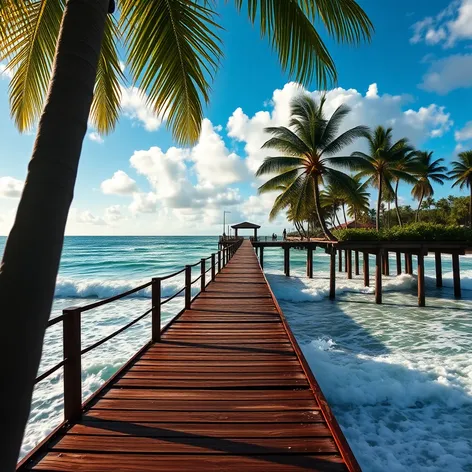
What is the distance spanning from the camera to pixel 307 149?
17.8 metres

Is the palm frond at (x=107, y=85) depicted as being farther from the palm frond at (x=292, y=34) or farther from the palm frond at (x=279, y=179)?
the palm frond at (x=279, y=179)

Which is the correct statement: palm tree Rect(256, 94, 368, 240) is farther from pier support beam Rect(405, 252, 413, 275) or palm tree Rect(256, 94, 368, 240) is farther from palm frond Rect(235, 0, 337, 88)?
palm frond Rect(235, 0, 337, 88)

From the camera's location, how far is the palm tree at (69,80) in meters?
1.14

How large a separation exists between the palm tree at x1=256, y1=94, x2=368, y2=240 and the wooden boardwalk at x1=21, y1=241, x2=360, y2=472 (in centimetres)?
1371

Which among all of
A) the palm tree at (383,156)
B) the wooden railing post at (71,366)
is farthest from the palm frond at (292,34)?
the palm tree at (383,156)

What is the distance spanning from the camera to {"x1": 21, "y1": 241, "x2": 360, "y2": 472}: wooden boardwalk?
7.25 ft

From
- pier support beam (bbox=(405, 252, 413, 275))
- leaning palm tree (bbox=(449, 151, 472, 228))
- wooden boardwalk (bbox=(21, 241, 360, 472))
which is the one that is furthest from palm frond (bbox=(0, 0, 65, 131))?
leaning palm tree (bbox=(449, 151, 472, 228))

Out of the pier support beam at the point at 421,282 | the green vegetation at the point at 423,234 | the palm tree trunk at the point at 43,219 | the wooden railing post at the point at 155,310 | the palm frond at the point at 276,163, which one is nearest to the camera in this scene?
the palm tree trunk at the point at 43,219

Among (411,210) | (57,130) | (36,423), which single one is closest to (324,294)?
(36,423)

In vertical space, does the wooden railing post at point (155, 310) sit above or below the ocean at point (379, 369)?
above

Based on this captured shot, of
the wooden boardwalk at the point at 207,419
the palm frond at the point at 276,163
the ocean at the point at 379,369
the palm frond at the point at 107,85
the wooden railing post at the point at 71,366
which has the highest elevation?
the palm frond at the point at 276,163

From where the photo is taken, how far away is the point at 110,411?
289cm

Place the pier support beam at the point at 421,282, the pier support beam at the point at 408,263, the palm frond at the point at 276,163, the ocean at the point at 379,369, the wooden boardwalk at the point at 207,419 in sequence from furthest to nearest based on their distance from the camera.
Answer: the pier support beam at the point at 408,263, the palm frond at the point at 276,163, the pier support beam at the point at 421,282, the ocean at the point at 379,369, the wooden boardwalk at the point at 207,419

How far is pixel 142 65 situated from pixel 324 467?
3736 mm
